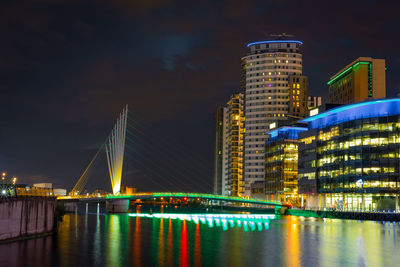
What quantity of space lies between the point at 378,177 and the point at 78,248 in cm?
7994

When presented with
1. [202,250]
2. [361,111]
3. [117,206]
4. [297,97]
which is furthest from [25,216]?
[297,97]

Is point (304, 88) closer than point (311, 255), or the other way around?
point (311, 255)

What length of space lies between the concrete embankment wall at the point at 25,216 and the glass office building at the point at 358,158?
72.8 metres

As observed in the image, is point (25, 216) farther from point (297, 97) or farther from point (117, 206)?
point (297, 97)

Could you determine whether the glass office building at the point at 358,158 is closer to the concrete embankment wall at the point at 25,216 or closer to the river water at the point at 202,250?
the river water at the point at 202,250

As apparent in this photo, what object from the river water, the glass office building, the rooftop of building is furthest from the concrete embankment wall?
the rooftop of building

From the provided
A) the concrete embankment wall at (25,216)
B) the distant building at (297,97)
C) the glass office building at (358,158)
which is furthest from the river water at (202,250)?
the distant building at (297,97)

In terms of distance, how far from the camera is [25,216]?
153 feet

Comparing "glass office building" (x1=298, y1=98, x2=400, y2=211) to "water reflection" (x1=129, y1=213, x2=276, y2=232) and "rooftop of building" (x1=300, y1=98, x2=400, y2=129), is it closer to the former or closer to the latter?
"rooftop of building" (x1=300, y1=98, x2=400, y2=129)

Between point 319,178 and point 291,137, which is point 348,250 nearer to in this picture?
point 319,178

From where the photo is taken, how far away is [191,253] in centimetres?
4300

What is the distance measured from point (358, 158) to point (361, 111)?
10.6m

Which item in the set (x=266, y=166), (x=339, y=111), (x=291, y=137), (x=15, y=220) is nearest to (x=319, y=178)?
(x=339, y=111)

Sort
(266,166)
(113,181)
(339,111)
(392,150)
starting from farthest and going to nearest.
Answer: (266,166) < (339,111) < (113,181) < (392,150)
